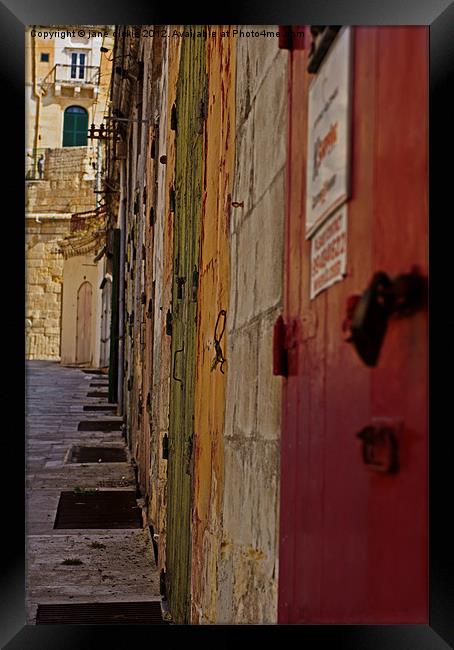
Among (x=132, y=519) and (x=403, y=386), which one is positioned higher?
(x=403, y=386)

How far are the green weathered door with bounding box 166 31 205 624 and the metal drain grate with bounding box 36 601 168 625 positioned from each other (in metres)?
0.11

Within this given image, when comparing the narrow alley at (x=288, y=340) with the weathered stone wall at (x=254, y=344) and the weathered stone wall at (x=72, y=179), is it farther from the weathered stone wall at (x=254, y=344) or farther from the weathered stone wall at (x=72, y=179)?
the weathered stone wall at (x=72, y=179)

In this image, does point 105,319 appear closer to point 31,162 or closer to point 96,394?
point 96,394

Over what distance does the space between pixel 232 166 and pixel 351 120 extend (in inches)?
48.3

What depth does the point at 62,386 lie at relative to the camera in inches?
604

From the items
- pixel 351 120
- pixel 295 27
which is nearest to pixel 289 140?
pixel 295 27

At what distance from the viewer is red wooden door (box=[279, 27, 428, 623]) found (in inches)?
61.1

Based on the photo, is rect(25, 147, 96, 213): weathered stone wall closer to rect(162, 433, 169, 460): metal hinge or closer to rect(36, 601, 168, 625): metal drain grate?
rect(162, 433, 169, 460): metal hinge

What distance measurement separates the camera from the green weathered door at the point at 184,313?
3.98 m

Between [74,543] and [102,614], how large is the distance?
132 cm
